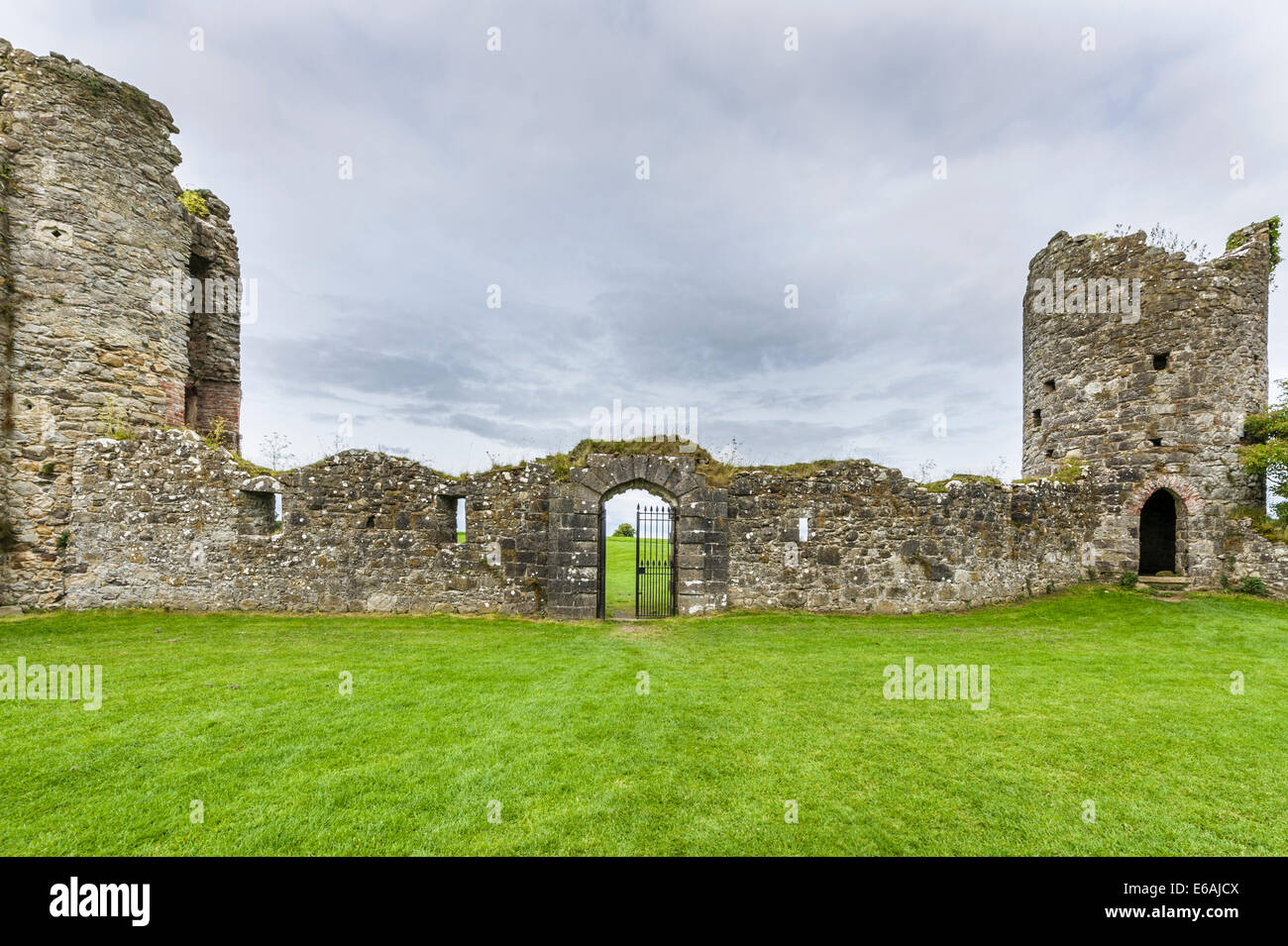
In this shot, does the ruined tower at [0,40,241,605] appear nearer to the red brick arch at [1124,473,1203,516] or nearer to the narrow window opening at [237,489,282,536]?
the narrow window opening at [237,489,282,536]

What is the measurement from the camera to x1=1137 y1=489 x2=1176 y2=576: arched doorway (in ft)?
51.1

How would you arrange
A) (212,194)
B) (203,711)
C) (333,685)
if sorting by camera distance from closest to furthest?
(203,711)
(333,685)
(212,194)

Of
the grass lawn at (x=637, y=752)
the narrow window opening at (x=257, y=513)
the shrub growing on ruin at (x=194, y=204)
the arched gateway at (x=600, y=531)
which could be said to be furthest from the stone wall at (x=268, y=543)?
the shrub growing on ruin at (x=194, y=204)

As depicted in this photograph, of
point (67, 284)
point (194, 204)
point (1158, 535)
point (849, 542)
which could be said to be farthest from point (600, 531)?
point (1158, 535)

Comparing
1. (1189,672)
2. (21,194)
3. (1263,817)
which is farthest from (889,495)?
(21,194)

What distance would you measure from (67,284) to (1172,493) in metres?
27.0

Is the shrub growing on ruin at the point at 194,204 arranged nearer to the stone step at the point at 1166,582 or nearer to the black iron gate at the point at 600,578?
the black iron gate at the point at 600,578

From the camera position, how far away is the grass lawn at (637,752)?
3559mm

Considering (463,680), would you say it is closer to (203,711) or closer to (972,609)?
(203,711)

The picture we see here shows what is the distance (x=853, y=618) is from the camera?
11.5 metres

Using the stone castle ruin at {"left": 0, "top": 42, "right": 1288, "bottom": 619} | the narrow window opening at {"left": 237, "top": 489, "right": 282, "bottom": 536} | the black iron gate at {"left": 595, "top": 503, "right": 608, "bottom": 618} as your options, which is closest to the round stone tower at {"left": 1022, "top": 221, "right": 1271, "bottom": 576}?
the stone castle ruin at {"left": 0, "top": 42, "right": 1288, "bottom": 619}

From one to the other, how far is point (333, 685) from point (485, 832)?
4.21 m

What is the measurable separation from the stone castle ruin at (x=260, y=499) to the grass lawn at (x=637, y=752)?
9.27ft

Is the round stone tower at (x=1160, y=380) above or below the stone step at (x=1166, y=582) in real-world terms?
above
